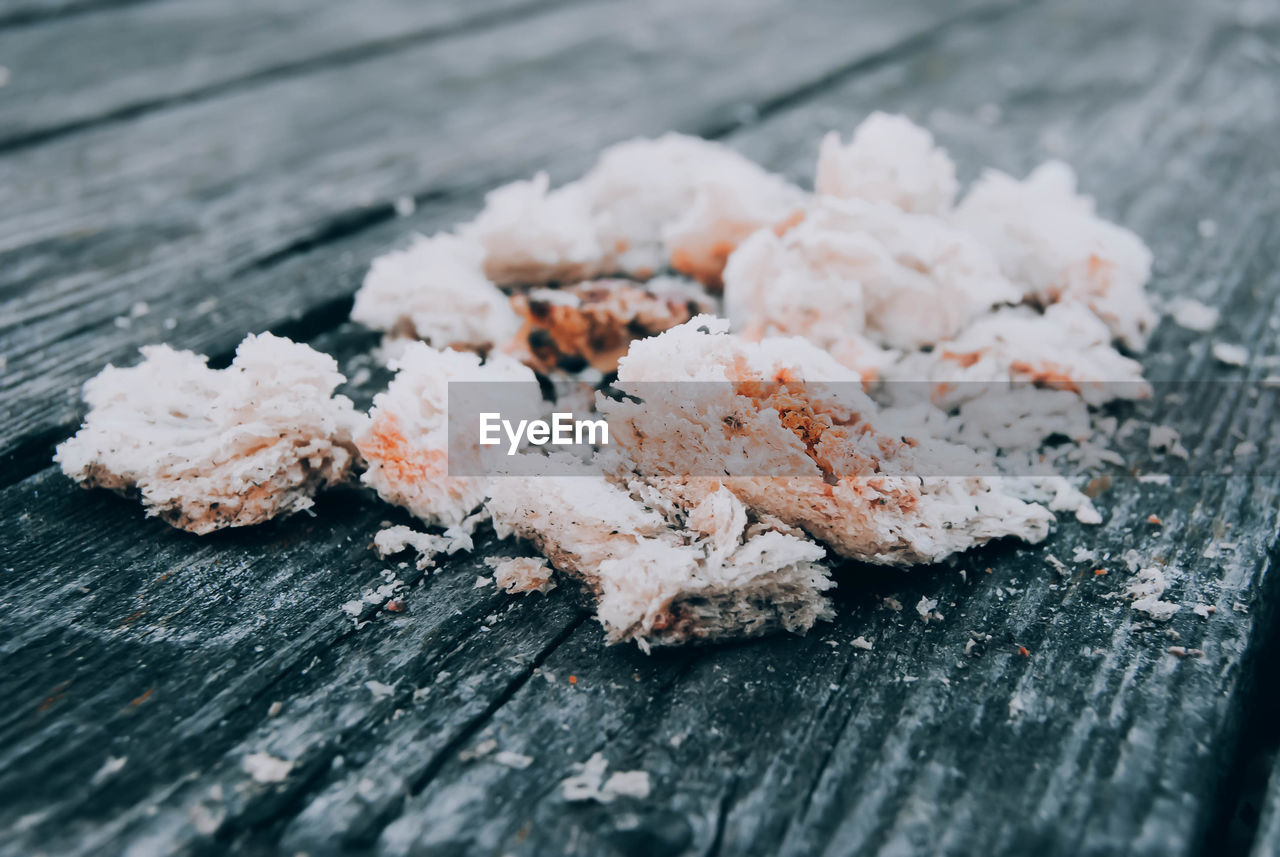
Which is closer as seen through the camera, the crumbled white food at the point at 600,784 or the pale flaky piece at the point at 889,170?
the crumbled white food at the point at 600,784

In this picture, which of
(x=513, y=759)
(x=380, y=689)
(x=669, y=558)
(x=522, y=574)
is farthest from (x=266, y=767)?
(x=669, y=558)

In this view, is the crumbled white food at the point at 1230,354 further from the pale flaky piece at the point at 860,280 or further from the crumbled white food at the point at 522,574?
the crumbled white food at the point at 522,574

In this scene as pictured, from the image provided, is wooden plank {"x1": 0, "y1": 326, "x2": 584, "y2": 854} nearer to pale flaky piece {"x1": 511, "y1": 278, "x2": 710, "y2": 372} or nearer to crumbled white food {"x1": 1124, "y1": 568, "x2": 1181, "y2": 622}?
pale flaky piece {"x1": 511, "y1": 278, "x2": 710, "y2": 372}

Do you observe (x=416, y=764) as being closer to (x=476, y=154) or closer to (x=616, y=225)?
(x=616, y=225)

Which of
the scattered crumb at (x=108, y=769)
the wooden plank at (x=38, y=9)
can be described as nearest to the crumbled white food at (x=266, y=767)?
the scattered crumb at (x=108, y=769)

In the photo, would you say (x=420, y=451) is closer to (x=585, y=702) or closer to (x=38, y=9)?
(x=585, y=702)
